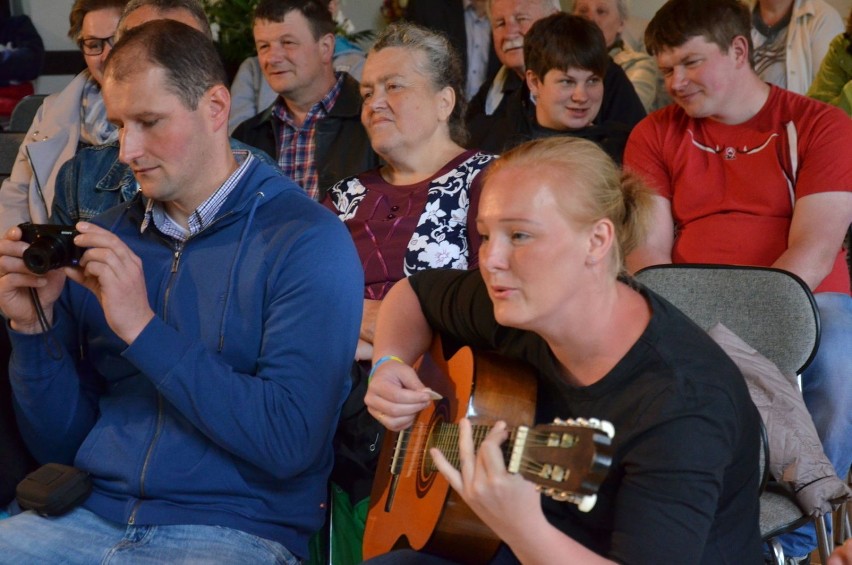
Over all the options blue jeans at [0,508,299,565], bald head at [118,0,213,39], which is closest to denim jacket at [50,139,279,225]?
bald head at [118,0,213,39]

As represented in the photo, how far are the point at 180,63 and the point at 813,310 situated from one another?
1334 millimetres

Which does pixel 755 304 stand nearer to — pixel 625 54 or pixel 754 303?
pixel 754 303

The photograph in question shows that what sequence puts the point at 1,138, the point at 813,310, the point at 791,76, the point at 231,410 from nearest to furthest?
the point at 231,410
the point at 813,310
the point at 1,138
the point at 791,76

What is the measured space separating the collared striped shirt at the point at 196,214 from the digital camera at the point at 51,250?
22cm

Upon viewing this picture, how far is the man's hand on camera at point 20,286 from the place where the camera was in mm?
1788

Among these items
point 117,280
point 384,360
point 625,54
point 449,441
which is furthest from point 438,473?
point 625,54

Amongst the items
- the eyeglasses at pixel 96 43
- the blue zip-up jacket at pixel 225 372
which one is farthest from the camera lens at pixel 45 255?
the eyeglasses at pixel 96 43

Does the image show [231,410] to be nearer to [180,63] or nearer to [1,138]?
[180,63]

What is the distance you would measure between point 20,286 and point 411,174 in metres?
1.15

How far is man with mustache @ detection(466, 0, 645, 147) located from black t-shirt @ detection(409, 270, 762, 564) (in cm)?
212

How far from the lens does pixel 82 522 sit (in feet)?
6.08

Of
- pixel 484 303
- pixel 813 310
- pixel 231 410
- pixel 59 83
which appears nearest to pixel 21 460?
pixel 231 410

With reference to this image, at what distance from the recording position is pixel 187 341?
172 centimetres

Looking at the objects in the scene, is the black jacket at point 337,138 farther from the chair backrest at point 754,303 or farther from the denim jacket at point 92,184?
the chair backrest at point 754,303
